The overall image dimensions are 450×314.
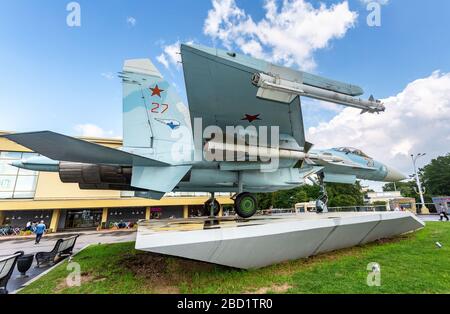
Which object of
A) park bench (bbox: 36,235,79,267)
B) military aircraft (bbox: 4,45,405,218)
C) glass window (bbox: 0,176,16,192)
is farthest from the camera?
glass window (bbox: 0,176,16,192)

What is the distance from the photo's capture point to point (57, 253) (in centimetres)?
743

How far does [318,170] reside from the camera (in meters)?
9.23

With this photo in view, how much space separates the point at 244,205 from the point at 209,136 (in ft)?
8.45

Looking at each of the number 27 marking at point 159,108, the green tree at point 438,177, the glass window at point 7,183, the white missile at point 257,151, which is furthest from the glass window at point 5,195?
the green tree at point 438,177

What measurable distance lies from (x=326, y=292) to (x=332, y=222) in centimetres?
204

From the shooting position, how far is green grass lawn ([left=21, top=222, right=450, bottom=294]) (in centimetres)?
390

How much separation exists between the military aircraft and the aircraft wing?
0.07 feet

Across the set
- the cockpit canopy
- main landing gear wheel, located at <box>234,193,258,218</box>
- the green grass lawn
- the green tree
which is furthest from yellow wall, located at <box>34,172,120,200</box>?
the green tree

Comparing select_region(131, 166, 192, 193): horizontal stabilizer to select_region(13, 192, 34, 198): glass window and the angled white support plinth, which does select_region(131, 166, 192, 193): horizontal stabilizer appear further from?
select_region(13, 192, 34, 198): glass window

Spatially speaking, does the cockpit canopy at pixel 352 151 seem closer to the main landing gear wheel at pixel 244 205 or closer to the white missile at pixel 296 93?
the white missile at pixel 296 93

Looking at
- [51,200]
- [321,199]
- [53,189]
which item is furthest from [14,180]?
[321,199]
